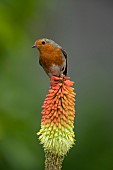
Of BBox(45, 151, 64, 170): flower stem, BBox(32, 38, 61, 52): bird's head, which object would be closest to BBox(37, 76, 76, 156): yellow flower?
BBox(45, 151, 64, 170): flower stem

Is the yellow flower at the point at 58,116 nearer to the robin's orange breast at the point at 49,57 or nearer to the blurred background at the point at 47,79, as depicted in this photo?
the robin's orange breast at the point at 49,57

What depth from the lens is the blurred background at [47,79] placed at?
4.40 meters

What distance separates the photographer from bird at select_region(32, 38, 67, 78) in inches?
94.1

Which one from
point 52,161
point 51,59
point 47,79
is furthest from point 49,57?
point 47,79

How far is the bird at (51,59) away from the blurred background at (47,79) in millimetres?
1829

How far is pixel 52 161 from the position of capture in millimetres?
2371

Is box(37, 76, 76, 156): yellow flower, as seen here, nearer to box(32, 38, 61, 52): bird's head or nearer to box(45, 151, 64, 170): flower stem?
box(45, 151, 64, 170): flower stem

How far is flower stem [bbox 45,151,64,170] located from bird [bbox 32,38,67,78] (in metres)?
0.35

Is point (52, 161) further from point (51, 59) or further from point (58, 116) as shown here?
point (51, 59)

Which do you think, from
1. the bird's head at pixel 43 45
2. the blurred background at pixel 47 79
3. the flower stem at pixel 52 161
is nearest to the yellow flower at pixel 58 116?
the flower stem at pixel 52 161

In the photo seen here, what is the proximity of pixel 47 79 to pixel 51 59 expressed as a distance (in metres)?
3.95
